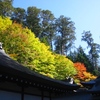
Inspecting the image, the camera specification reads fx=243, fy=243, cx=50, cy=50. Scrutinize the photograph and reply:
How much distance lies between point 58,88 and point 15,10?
3866cm

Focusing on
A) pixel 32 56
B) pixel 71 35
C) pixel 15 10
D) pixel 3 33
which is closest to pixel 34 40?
pixel 32 56

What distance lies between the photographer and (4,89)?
10.3 meters

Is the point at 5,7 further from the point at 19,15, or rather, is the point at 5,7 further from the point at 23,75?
the point at 23,75

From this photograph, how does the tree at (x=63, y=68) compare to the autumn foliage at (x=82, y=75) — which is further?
the autumn foliage at (x=82, y=75)

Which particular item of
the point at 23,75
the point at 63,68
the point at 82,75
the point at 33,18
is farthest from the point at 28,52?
the point at 23,75

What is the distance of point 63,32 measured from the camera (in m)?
58.6

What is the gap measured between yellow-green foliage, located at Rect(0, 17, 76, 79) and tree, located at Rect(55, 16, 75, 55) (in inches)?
691

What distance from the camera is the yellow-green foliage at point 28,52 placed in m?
32.3

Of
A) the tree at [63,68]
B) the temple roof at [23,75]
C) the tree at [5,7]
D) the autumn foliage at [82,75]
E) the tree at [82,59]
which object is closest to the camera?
the temple roof at [23,75]

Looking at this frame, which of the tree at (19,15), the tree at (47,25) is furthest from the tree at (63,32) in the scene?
the tree at (19,15)

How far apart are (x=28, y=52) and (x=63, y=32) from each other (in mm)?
25955

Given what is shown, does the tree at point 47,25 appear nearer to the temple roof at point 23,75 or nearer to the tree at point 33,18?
the tree at point 33,18

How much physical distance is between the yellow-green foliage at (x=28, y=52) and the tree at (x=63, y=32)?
57.6 ft

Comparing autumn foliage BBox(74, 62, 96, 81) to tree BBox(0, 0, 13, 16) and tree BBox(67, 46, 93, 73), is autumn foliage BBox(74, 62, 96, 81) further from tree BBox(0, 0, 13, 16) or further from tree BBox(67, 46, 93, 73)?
tree BBox(0, 0, 13, 16)
